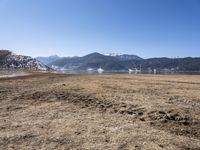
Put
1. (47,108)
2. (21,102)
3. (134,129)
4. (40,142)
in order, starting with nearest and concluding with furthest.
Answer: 1. (40,142)
2. (134,129)
3. (47,108)
4. (21,102)

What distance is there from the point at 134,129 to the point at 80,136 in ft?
6.90

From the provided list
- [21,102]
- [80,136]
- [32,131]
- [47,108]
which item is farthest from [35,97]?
[80,136]

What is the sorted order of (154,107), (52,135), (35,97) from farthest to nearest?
(35,97) → (154,107) → (52,135)

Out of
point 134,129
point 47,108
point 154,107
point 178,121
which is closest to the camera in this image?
point 134,129

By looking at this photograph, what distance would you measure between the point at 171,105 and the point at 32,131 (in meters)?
7.15

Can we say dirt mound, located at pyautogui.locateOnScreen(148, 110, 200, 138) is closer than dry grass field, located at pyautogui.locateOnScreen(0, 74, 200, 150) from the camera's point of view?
No

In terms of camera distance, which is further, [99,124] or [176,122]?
[176,122]

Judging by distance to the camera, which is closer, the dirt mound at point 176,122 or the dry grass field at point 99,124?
the dry grass field at point 99,124

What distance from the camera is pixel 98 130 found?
10430 mm

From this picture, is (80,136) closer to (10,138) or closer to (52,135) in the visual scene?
(52,135)

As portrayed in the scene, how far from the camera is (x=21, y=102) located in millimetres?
16516

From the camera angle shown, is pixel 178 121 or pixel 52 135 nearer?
pixel 52 135

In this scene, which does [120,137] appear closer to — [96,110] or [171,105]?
[96,110]

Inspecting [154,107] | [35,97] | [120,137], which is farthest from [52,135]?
[35,97]
